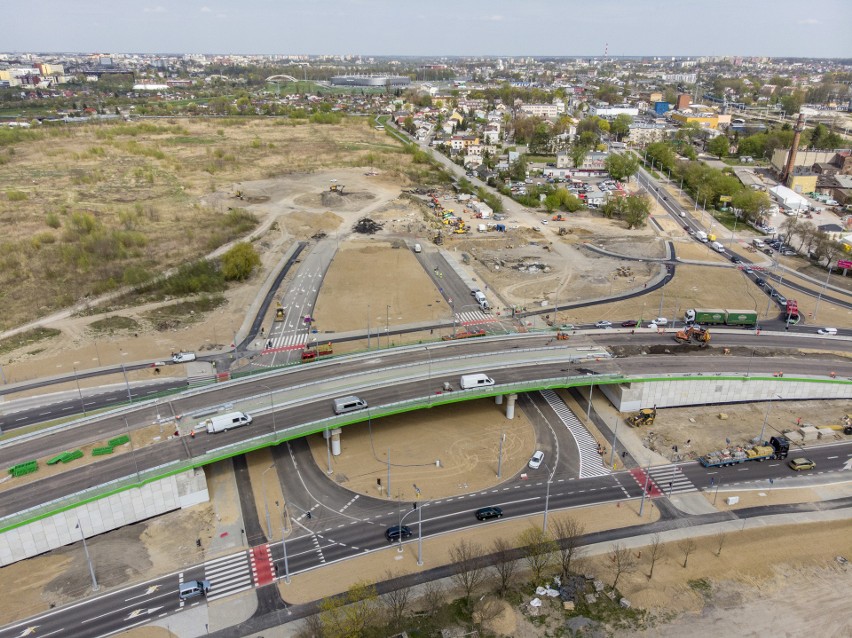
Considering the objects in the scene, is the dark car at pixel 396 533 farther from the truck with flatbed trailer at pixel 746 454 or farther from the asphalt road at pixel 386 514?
the truck with flatbed trailer at pixel 746 454

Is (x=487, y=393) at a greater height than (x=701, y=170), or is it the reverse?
(x=701, y=170)

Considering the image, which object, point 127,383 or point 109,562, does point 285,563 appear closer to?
point 109,562

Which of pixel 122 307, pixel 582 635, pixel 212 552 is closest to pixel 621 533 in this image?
pixel 582 635

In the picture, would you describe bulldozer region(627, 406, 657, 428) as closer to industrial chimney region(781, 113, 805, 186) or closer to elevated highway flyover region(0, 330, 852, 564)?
elevated highway flyover region(0, 330, 852, 564)

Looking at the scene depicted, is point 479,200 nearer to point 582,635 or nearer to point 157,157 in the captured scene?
point 157,157

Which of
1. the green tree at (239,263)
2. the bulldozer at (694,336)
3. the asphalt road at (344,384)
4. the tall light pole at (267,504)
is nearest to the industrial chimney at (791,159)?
the asphalt road at (344,384)

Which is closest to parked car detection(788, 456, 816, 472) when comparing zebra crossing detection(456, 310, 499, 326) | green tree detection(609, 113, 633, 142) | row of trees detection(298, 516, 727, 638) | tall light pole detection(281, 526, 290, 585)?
row of trees detection(298, 516, 727, 638)
